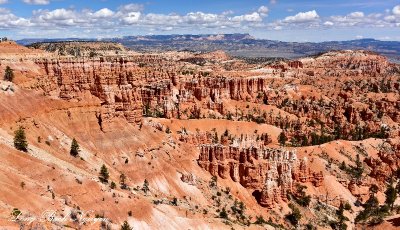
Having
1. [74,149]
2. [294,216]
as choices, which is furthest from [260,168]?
[74,149]

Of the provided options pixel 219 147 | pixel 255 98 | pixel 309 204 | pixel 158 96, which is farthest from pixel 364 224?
pixel 255 98

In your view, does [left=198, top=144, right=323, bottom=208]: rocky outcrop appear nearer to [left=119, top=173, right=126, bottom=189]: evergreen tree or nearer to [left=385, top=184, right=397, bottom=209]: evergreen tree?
[left=385, top=184, right=397, bottom=209]: evergreen tree

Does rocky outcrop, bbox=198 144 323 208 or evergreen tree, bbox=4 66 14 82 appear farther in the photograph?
evergreen tree, bbox=4 66 14 82

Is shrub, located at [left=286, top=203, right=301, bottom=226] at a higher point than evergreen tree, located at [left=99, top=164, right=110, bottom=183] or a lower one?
lower

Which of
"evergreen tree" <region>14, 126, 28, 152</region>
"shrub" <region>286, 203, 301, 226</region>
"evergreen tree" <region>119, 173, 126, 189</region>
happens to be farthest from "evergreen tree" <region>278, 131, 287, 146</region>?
"evergreen tree" <region>14, 126, 28, 152</region>

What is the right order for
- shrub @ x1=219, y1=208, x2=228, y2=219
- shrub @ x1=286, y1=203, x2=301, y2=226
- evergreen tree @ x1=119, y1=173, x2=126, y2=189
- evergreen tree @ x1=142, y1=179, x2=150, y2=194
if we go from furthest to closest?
1. shrub @ x1=286, y1=203, x2=301, y2=226
2. evergreen tree @ x1=142, y1=179, x2=150, y2=194
3. shrub @ x1=219, y1=208, x2=228, y2=219
4. evergreen tree @ x1=119, y1=173, x2=126, y2=189

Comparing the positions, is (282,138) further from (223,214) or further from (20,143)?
(20,143)

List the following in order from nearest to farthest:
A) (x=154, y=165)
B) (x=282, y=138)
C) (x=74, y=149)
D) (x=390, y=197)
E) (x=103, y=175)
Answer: (x=103, y=175), (x=74, y=149), (x=154, y=165), (x=390, y=197), (x=282, y=138)

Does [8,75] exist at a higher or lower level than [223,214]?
higher
